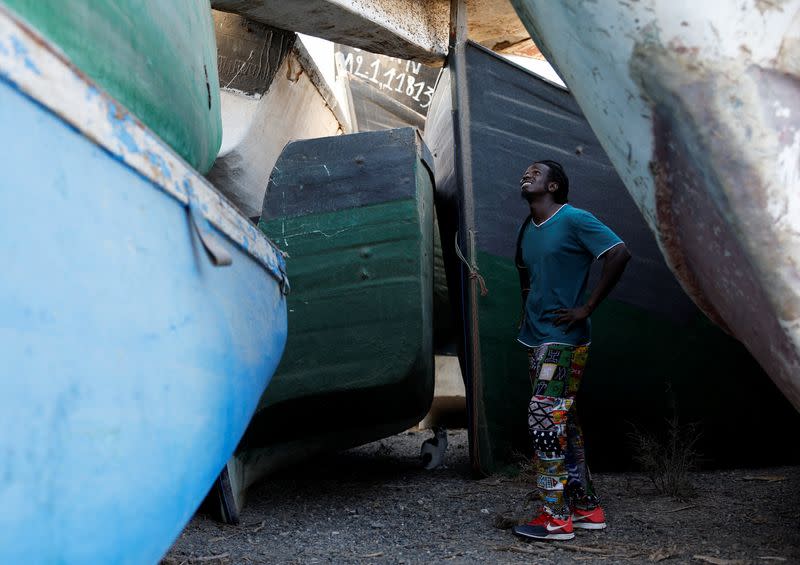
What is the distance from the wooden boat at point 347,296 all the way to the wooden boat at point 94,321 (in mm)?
1530

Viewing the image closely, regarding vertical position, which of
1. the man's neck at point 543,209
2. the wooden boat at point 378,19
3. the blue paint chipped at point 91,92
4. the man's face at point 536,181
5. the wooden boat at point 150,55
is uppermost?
the wooden boat at point 378,19

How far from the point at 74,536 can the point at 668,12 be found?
1.49 m

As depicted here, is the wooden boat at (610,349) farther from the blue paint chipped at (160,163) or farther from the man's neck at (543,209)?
the blue paint chipped at (160,163)

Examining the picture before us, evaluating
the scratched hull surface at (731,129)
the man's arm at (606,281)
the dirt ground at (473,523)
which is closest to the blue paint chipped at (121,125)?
the scratched hull surface at (731,129)

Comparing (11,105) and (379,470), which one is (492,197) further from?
(11,105)

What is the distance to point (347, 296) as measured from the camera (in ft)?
10.1

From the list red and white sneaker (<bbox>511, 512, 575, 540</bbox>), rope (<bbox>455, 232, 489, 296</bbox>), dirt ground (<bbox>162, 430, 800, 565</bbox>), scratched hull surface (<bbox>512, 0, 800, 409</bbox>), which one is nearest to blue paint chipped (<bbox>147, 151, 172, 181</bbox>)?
scratched hull surface (<bbox>512, 0, 800, 409</bbox>)

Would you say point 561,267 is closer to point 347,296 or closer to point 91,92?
point 347,296

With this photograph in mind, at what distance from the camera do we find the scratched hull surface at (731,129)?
159 cm

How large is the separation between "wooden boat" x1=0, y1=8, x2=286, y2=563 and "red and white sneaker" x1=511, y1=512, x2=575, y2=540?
1261 millimetres

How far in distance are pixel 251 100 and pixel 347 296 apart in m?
1.96

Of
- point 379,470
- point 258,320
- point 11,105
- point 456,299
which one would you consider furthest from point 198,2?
point 379,470

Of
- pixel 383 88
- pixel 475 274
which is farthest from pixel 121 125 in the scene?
pixel 383 88

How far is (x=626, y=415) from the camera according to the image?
3.41 m
